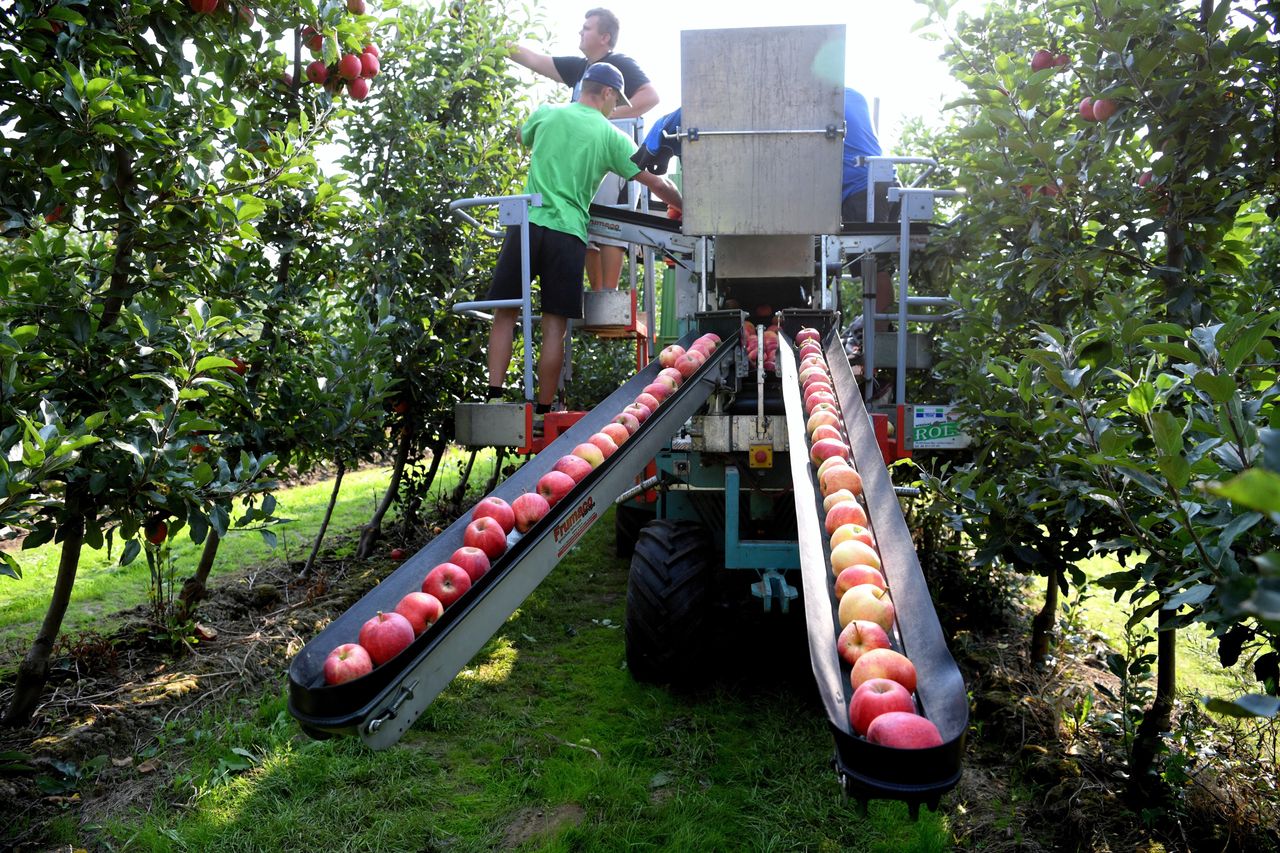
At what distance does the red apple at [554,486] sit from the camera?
2963mm

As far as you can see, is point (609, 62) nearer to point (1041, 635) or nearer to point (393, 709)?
point (1041, 635)

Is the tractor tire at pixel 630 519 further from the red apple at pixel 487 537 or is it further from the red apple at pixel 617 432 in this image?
the red apple at pixel 487 537

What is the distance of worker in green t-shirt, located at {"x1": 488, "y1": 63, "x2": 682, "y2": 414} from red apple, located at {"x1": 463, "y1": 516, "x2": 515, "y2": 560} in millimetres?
2557

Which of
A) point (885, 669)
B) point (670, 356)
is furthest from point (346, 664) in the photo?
point (670, 356)

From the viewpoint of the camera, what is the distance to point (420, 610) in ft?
7.35

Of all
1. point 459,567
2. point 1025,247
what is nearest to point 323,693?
point 459,567

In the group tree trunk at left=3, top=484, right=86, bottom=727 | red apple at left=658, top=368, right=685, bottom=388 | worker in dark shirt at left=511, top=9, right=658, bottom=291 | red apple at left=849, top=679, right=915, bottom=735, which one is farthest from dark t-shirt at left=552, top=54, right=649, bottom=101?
red apple at left=849, top=679, right=915, bottom=735

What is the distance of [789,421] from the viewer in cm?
304

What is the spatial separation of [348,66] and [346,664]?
319 centimetres

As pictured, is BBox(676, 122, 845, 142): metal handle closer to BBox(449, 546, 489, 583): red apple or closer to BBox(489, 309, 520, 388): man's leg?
BBox(489, 309, 520, 388): man's leg

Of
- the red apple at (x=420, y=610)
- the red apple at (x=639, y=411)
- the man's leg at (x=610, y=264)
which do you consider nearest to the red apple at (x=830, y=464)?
the red apple at (x=639, y=411)

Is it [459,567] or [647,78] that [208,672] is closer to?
[459,567]

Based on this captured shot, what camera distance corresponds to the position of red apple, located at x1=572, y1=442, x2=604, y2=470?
325cm

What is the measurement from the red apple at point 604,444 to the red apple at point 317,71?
2.25 metres
